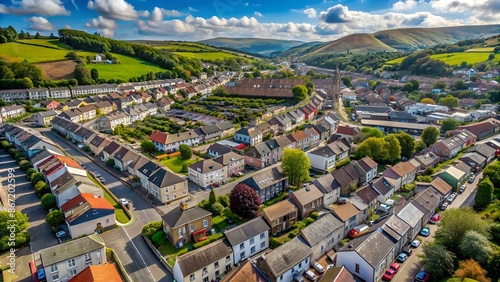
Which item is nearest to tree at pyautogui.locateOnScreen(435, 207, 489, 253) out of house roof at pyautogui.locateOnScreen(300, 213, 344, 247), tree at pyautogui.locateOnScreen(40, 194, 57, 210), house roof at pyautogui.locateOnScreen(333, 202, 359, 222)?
house roof at pyautogui.locateOnScreen(333, 202, 359, 222)

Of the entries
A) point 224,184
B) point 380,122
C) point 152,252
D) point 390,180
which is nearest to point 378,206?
point 390,180

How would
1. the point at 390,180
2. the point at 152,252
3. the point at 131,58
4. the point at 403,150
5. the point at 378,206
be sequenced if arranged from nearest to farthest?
the point at 152,252 → the point at 378,206 → the point at 390,180 → the point at 403,150 → the point at 131,58

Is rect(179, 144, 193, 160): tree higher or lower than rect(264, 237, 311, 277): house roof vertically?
lower

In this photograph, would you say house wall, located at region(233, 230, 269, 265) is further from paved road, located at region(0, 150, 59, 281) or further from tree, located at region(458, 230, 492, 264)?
paved road, located at region(0, 150, 59, 281)

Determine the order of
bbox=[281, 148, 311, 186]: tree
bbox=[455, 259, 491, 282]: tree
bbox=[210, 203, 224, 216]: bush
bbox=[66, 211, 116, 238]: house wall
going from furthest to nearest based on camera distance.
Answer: bbox=[281, 148, 311, 186]: tree < bbox=[210, 203, 224, 216]: bush < bbox=[66, 211, 116, 238]: house wall < bbox=[455, 259, 491, 282]: tree

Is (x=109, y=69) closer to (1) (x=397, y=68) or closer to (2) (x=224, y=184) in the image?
(2) (x=224, y=184)

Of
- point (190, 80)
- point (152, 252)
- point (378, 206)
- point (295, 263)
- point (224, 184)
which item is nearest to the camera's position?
point (295, 263)

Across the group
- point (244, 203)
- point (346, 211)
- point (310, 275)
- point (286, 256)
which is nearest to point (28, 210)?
point (244, 203)

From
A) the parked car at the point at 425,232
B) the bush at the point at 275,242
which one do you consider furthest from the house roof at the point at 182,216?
the parked car at the point at 425,232
